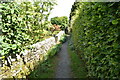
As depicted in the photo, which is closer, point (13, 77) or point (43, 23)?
point (13, 77)

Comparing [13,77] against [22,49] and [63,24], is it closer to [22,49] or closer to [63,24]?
[22,49]

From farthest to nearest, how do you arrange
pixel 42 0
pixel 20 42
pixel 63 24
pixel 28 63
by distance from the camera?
pixel 63 24 < pixel 42 0 < pixel 28 63 < pixel 20 42

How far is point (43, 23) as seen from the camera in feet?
42.5

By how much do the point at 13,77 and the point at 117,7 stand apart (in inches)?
159

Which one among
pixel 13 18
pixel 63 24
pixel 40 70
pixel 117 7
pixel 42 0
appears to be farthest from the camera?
pixel 63 24

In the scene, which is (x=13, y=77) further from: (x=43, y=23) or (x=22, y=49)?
(x=43, y=23)

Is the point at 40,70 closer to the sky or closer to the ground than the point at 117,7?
closer to the ground

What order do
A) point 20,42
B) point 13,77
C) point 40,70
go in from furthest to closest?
point 40,70
point 20,42
point 13,77

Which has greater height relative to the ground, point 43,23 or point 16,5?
point 16,5

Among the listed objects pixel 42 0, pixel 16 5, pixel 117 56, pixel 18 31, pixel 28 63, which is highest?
pixel 42 0

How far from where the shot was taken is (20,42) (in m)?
5.21

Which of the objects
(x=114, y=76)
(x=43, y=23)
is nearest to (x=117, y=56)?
(x=114, y=76)

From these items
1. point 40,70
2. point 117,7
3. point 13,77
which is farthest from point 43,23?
point 117,7

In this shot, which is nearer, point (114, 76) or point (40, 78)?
point (114, 76)
